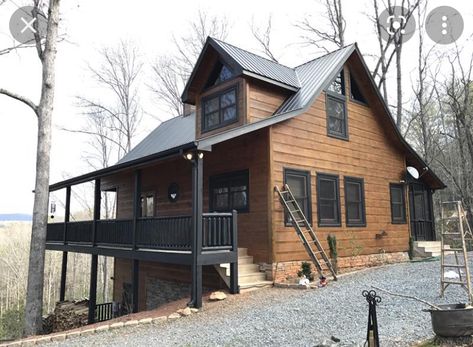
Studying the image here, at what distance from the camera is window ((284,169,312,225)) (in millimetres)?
9848

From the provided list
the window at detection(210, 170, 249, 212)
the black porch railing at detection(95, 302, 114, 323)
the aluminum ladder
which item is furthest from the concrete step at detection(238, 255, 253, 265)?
the black porch railing at detection(95, 302, 114, 323)

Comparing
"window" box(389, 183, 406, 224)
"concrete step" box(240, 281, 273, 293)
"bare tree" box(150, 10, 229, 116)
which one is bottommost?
"concrete step" box(240, 281, 273, 293)

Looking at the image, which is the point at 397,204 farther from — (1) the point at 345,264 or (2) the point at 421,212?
(1) the point at 345,264

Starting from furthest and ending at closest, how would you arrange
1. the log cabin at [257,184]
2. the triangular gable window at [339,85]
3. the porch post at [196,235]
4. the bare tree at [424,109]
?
1. the bare tree at [424,109]
2. the triangular gable window at [339,85]
3. the log cabin at [257,184]
4. the porch post at [196,235]

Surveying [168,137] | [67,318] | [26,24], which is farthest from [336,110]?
[67,318]

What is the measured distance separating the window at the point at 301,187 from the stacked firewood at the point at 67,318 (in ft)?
28.0

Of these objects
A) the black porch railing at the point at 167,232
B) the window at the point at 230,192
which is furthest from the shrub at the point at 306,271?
the black porch railing at the point at 167,232

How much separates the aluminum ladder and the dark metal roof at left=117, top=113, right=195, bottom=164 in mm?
5536

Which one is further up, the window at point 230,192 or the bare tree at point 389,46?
the bare tree at point 389,46

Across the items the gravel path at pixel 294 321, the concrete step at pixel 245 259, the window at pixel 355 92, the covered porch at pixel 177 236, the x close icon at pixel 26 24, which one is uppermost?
the x close icon at pixel 26 24

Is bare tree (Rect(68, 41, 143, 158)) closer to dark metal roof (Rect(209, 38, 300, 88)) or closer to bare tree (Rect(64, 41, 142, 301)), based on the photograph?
bare tree (Rect(64, 41, 142, 301))

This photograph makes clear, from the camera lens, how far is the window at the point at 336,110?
11.5 m

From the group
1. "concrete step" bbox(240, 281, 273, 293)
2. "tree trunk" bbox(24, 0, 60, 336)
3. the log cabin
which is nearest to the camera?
"concrete step" bbox(240, 281, 273, 293)

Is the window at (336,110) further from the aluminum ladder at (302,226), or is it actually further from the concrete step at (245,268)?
the concrete step at (245,268)
